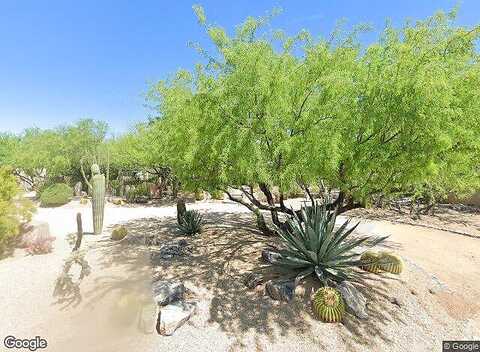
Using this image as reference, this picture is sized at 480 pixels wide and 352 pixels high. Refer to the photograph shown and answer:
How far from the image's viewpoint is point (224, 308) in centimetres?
599

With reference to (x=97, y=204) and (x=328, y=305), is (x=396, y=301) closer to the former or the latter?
(x=328, y=305)

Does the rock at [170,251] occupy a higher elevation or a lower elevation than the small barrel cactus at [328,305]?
higher

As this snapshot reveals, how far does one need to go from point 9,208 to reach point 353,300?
986 centimetres

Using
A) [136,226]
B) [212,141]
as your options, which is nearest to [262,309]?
[212,141]

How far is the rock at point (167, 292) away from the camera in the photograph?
19.7 ft

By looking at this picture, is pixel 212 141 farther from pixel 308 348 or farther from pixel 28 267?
pixel 28 267

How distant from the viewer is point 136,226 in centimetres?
1291

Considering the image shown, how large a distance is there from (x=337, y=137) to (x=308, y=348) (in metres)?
3.79

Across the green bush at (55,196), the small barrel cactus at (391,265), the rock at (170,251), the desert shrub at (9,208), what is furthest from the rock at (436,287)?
the green bush at (55,196)

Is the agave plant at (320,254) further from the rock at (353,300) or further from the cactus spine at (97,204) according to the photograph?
the cactus spine at (97,204)

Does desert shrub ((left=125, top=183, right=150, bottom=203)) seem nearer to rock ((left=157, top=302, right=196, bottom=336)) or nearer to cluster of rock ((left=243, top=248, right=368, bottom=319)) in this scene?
cluster of rock ((left=243, top=248, right=368, bottom=319))

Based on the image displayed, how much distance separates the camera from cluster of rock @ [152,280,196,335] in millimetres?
5285

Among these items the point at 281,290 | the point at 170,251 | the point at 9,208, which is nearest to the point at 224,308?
the point at 281,290

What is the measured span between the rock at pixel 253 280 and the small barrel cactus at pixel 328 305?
137 cm
